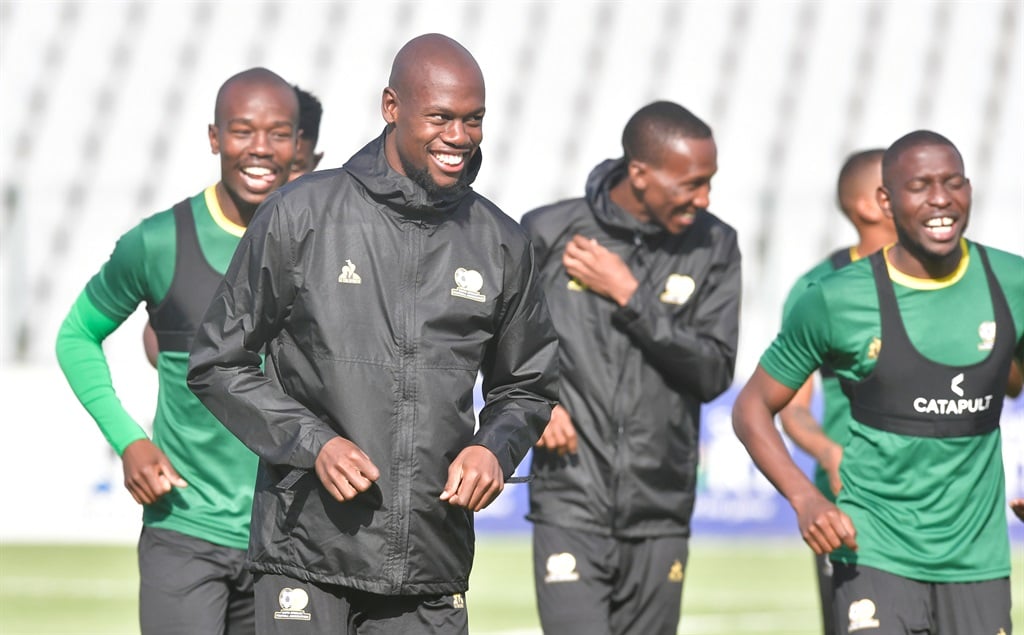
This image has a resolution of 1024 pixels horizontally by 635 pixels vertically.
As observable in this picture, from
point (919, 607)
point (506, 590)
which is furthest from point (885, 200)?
point (506, 590)

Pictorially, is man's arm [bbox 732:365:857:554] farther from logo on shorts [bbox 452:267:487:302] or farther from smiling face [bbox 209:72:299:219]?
smiling face [bbox 209:72:299:219]

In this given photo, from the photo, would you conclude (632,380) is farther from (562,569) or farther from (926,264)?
(926,264)

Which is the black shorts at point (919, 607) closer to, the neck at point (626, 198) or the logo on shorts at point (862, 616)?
the logo on shorts at point (862, 616)

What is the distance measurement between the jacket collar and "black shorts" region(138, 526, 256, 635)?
183 cm

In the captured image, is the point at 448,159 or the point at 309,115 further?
the point at 309,115

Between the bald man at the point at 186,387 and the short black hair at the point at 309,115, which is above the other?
the short black hair at the point at 309,115

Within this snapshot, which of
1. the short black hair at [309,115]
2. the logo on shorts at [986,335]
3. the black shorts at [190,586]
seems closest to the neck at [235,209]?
the black shorts at [190,586]

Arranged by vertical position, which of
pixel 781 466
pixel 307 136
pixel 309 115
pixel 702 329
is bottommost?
pixel 781 466

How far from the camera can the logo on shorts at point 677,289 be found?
22.2 feet

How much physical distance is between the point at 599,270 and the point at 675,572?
4.10 feet

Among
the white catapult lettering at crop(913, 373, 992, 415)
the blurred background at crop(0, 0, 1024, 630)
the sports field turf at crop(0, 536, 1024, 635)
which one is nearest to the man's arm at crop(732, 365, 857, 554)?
the white catapult lettering at crop(913, 373, 992, 415)

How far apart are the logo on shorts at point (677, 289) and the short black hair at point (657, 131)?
1.61 feet

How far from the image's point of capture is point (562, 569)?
6.54 metres

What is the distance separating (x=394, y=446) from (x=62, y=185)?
20.0m
